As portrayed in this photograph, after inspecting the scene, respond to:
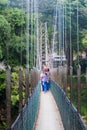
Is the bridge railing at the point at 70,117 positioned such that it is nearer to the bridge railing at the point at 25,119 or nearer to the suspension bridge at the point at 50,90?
the suspension bridge at the point at 50,90

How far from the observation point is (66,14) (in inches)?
1458

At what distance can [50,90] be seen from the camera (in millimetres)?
28266

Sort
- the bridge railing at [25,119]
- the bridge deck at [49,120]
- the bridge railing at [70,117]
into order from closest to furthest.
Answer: the bridge railing at [25,119]
the bridge railing at [70,117]
the bridge deck at [49,120]

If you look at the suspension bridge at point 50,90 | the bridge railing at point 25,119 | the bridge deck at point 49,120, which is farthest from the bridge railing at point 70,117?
the bridge deck at point 49,120

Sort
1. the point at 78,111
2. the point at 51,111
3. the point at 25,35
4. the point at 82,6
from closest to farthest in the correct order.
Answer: the point at 78,111 < the point at 51,111 < the point at 25,35 < the point at 82,6

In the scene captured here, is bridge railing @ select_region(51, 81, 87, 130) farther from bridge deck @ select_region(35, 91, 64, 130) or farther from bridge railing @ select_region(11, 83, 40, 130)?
bridge deck @ select_region(35, 91, 64, 130)

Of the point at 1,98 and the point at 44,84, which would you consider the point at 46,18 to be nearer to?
the point at 44,84

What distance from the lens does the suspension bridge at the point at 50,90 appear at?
7180mm

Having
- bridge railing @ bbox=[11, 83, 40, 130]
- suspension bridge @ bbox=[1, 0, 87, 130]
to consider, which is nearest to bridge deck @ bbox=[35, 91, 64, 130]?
suspension bridge @ bbox=[1, 0, 87, 130]

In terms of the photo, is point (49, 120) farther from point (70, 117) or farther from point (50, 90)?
point (50, 90)

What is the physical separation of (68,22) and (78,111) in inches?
1175

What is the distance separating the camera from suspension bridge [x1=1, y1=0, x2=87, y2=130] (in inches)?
283

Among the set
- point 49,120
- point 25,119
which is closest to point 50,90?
point 49,120

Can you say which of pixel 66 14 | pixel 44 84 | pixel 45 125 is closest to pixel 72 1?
pixel 66 14
